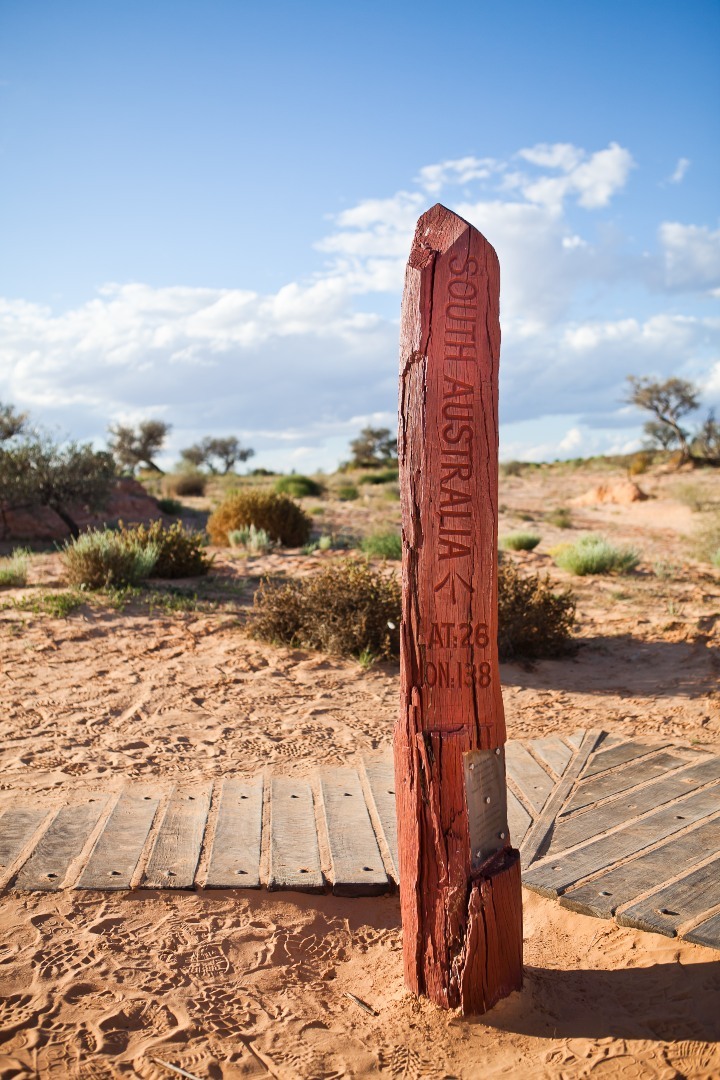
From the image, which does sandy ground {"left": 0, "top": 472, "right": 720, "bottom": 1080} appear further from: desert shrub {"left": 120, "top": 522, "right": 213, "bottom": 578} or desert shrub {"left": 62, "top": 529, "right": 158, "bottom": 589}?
desert shrub {"left": 120, "top": 522, "right": 213, "bottom": 578}

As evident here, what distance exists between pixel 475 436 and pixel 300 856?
2.05m

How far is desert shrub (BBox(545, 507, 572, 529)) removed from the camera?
18.5 metres

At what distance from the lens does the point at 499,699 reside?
105 inches

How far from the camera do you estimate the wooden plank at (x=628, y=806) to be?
3680 mm

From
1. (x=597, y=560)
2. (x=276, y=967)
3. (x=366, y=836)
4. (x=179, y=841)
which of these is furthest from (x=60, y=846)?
(x=597, y=560)

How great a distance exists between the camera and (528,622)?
7098 mm

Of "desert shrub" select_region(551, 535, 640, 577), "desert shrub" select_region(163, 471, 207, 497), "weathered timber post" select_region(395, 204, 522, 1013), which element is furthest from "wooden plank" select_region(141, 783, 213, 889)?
"desert shrub" select_region(163, 471, 207, 497)

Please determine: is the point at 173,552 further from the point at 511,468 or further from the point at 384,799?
the point at 511,468

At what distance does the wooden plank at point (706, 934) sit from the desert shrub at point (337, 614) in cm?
388

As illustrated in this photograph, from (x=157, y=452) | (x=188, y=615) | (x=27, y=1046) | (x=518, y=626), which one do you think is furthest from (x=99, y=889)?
(x=157, y=452)

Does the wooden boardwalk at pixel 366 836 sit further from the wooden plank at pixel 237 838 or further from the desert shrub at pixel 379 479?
the desert shrub at pixel 379 479

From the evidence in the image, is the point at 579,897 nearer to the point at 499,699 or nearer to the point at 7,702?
the point at 499,699

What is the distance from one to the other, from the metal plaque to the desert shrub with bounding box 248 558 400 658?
3.92 m

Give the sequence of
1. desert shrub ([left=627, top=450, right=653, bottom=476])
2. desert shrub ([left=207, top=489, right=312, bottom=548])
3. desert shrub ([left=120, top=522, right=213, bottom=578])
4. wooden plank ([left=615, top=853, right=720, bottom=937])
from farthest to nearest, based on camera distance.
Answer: desert shrub ([left=627, top=450, right=653, bottom=476]) < desert shrub ([left=207, top=489, right=312, bottom=548]) < desert shrub ([left=120, top=522, right=213, bottom=578]) < wooden plank ([left=615, top=853, right=720, bottom=937])
